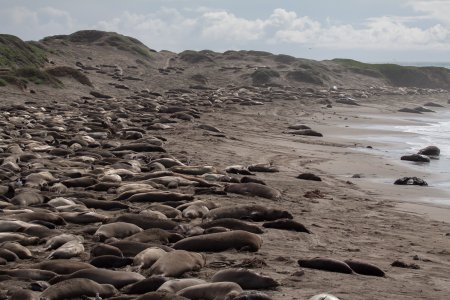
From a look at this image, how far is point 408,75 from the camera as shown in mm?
69750

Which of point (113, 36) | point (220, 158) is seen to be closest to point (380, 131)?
point (220, 158)

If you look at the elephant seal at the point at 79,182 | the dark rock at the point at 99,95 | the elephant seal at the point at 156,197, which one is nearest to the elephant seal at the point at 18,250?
the elephant seal at the point at 156,197

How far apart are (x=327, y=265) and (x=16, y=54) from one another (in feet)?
100

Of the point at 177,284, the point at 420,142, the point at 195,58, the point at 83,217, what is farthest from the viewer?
the point at 195,58

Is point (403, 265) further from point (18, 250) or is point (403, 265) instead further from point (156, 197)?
point (18, 250)

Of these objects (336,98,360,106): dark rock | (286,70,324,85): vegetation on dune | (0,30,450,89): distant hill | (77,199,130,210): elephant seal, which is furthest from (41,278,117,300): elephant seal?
(286,70,324,85): vegetation on dune

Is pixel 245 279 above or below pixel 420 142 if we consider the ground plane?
above

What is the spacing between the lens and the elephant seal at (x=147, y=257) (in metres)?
5.52

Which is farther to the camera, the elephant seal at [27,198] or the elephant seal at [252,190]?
the elephant seal at [252,190]

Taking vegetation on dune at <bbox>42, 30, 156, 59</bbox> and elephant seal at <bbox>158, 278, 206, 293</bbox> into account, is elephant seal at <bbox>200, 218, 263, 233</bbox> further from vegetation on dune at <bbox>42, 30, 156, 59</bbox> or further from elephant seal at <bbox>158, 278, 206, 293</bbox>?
vegetation on dune at <bbox>42, 30, 156, 59</bbox>

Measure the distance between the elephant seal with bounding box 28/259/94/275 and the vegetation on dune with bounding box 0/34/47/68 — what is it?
1068 inches

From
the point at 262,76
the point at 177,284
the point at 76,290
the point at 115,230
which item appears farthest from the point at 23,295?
the point at 262,76

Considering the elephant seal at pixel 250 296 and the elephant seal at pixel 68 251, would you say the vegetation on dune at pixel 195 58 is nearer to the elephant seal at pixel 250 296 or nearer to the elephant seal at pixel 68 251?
the elephant seal at pixel 68 251

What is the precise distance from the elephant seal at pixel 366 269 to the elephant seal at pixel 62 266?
2.38 meters
